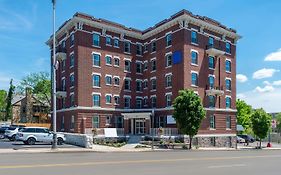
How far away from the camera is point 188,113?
38.8m

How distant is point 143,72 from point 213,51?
459 inches

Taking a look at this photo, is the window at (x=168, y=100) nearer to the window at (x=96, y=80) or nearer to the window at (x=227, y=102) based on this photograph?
the window at (x=227, y=102)

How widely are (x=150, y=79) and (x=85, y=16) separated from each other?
13635 millimetres

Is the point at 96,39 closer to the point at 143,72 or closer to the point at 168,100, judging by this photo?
the point at 143,72

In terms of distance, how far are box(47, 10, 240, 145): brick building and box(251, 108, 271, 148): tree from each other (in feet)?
10.7

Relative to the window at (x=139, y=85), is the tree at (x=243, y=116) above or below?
below

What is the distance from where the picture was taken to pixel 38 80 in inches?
3206

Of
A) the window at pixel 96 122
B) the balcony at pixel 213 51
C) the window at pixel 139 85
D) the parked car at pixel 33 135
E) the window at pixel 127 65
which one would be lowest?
the parked car at pixel 33 135

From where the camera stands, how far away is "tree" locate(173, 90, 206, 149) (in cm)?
3888

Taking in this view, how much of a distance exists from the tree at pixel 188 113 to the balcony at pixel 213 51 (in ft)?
36.4

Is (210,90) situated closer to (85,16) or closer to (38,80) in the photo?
(85,16)

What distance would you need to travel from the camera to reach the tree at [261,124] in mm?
49750

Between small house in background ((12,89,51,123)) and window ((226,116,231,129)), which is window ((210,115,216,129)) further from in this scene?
small house in background ((12,89,51,123))

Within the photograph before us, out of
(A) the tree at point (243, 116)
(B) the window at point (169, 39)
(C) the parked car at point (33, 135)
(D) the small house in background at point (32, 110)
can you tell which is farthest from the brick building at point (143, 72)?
(D) the small house in background at point (32, 110)
